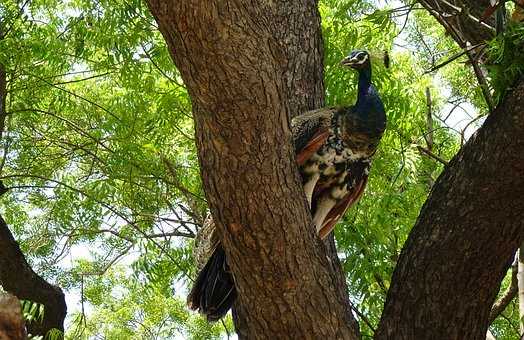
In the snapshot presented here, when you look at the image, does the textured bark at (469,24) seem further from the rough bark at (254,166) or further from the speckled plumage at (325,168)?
the rough bark at (254,166)

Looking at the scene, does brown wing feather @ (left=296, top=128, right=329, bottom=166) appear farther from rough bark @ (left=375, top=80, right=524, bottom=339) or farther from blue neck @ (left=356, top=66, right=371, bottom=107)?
rough bark @ (left=375, top=80, right=524, bottom=339)

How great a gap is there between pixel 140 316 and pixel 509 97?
7.95 meters

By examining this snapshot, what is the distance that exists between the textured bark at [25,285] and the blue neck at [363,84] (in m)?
2.44

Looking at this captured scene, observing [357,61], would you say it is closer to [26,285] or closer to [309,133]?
[309,133]

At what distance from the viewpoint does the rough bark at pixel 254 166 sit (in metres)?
2.19

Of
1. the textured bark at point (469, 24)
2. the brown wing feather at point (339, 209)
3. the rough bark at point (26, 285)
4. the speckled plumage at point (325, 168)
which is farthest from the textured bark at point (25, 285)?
the textured bark at point (469, 24)

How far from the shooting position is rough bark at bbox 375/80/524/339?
8.98 ft

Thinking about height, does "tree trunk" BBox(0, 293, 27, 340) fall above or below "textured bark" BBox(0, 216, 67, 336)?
below

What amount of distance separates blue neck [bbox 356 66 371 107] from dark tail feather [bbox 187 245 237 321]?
84 centimetres

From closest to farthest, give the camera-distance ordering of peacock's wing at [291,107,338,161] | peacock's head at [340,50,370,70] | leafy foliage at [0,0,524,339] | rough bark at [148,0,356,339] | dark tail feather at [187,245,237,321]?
rough bark at [148,0,356,339], dark tail feather at [187,245,237,321], peacock's wing at [291,107,338,161], peacock's head at [340,50,370,70], leafy foliage at [0,0,524,339]

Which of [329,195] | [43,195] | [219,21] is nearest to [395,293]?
[329,195]

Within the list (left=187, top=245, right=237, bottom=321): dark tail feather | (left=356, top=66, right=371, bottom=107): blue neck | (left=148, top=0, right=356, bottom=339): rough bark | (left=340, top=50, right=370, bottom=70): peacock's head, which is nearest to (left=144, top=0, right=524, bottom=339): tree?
(left=148, top=0, right=356, bottom=339): rough bark

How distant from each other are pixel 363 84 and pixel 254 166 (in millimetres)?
1237

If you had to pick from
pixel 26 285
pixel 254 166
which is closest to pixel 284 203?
pixel 254 166
